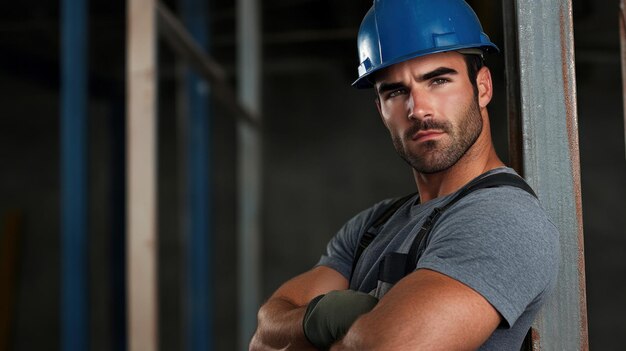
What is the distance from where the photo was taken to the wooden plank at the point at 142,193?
256 cm

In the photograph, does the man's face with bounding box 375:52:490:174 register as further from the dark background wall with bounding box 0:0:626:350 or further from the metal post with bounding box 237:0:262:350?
the dark background wall with bounding box 0:0:626:350

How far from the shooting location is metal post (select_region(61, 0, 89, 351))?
11.3ft

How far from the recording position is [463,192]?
1594 mm

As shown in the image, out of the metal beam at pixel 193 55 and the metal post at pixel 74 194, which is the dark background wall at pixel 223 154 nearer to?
the metal beam at pixel 193 55

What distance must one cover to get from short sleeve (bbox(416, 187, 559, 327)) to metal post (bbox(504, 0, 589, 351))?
20 cm

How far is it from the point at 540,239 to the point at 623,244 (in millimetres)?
7169

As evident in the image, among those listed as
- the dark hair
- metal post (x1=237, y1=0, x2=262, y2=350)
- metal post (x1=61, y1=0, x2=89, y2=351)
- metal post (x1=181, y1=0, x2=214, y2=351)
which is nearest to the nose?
the dark hair

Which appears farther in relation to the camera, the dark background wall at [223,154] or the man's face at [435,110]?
the dark background wall at [223,154]

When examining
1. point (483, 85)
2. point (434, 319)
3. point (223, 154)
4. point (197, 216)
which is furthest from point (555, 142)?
point (223, 154)

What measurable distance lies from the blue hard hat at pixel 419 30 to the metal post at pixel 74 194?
2.18 meters

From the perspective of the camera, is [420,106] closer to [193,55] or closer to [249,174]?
[193,55]

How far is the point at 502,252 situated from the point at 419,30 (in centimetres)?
62

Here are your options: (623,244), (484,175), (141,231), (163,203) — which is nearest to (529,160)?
(484,175)

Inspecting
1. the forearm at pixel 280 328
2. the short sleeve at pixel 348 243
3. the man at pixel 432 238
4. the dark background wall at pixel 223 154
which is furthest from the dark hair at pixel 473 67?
the dark background wall at pixel 223 154
